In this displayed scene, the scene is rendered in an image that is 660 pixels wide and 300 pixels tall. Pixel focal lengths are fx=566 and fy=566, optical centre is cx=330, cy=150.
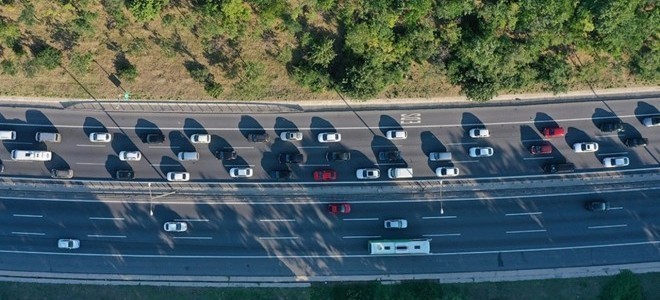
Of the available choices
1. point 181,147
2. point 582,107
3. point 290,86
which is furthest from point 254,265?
point 582,107

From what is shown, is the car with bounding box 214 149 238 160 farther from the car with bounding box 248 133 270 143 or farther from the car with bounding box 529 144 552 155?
the car with bounding box 529 144 552 155

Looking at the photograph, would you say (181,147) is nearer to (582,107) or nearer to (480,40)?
(480,40)

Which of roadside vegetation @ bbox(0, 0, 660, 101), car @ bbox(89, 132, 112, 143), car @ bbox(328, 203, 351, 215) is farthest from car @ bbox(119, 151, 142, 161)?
car @ bbox(328, 203, 351, 215)

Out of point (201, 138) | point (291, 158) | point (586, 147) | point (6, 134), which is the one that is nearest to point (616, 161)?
point (586, 147)

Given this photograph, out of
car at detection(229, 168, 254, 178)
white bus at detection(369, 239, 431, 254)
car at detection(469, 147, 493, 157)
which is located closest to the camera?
white bus at detection(369, 239, 431, 254)

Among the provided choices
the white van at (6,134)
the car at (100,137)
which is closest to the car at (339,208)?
the car at (100,137)

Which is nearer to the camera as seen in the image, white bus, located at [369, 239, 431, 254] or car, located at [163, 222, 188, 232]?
white bus, located at [369, 239, 431, 254]
